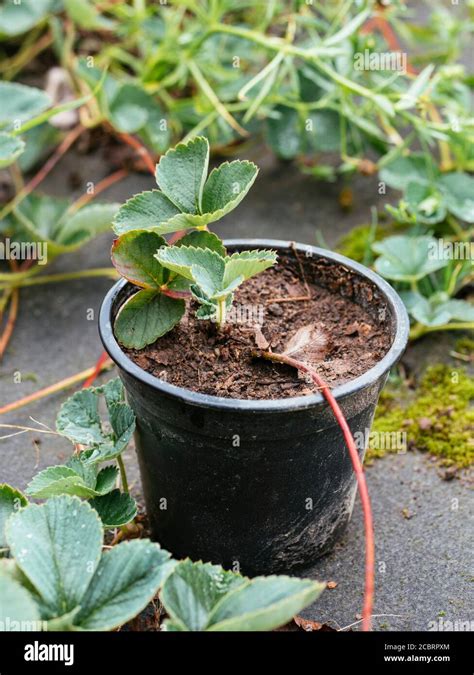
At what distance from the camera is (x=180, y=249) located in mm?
1178

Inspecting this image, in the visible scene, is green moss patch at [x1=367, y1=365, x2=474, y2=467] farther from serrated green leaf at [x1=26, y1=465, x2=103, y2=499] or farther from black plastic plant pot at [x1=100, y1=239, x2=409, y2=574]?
serrated green leaf at [x1=26, y1=465, x2=103, y2=499]

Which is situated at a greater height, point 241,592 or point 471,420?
point 241,592

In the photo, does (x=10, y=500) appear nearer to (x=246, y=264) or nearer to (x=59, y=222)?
(x=246, y=264)

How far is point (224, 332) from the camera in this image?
1.35 metres

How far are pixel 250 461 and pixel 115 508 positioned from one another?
8.8 inches

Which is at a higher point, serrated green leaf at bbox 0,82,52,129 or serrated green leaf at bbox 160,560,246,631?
serrated green leaf at bbox 0,82,52,129

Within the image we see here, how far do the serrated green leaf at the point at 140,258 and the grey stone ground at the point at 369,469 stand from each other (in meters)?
0.46

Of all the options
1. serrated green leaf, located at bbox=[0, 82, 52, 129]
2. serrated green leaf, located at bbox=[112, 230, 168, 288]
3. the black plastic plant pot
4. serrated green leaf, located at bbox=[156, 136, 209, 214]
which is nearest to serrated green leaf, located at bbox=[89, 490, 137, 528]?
the black plastic plant pot

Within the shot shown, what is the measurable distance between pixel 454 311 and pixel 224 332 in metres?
0.74

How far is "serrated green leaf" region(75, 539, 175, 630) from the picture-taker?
982 mm

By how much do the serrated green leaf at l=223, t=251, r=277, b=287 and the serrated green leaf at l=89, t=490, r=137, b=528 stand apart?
37cm

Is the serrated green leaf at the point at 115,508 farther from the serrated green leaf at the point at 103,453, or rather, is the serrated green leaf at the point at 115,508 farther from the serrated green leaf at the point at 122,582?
the serrated green leaf at the point at 122,582
